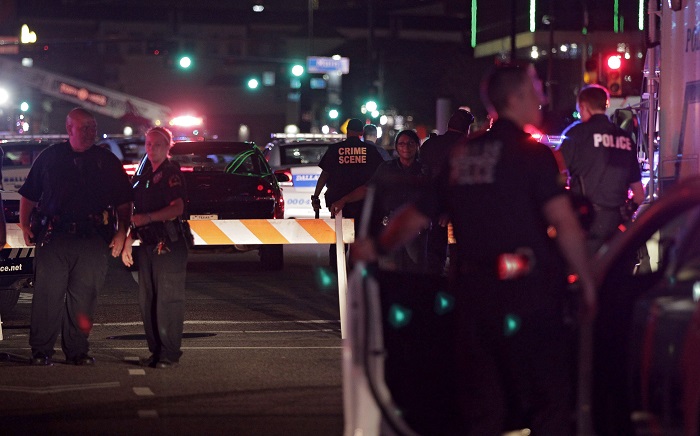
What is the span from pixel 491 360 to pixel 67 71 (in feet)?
281

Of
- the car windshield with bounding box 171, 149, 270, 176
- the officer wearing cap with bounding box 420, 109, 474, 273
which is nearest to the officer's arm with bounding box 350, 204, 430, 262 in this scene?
the officer wearing cap with bounding box 420, 109, 474, 273

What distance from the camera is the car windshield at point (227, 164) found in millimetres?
16406

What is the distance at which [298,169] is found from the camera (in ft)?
70.9

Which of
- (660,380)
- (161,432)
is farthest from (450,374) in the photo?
(161,432)

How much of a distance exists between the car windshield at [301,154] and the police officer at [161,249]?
12681 mm

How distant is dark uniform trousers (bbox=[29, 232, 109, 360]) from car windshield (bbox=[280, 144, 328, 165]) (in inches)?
508

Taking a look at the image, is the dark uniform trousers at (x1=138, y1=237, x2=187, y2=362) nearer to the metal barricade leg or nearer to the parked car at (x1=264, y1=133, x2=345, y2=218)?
the metal barricade leg

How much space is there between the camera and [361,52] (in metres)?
90.7

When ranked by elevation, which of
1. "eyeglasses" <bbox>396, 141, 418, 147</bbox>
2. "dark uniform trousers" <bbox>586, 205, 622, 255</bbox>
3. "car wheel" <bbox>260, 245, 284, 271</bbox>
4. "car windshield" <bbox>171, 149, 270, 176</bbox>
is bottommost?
"car wheel" <bbox>260, 245, 284, 271</bbox>

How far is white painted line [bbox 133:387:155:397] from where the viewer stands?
8179mm

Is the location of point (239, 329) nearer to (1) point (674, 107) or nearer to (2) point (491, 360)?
(1) point (674, 107)

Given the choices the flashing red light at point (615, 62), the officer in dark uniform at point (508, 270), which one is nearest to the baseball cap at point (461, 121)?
the officer in dark uniform at point (508, 270)

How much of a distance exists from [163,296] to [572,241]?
4860mm

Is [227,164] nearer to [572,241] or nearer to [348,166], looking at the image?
[348,166]
